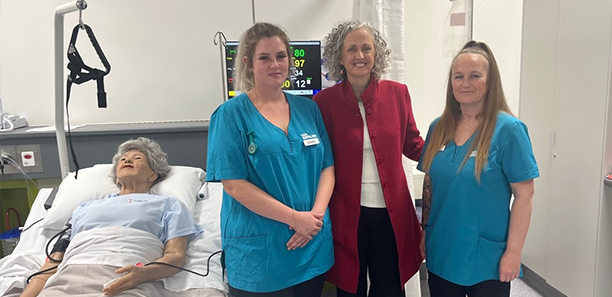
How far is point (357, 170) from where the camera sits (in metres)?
1.43

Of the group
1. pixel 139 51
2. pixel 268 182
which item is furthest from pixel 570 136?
pixel 139 51

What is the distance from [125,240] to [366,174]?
100 centimetres

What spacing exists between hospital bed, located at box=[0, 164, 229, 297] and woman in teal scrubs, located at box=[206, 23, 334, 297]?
371mm

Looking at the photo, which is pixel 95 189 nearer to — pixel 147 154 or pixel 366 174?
pixel 147 154

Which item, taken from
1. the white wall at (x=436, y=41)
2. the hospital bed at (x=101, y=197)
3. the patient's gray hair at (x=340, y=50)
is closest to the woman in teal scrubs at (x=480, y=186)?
the patient's gray hair at (x=340, y=50)

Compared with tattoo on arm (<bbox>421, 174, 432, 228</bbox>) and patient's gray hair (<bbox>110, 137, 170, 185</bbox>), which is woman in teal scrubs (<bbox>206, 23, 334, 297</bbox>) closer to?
tattoo on arm (<bbox>421, 174, 432, 228</bbox>)

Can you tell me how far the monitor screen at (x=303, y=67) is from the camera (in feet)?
8.42

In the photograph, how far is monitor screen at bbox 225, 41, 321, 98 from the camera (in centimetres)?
257

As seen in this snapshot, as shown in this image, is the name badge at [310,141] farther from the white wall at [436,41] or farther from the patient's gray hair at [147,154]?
the white wall at [436,41]

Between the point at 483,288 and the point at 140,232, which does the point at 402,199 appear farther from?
the point at 140,232

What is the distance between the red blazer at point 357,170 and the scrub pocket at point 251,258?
288 mm

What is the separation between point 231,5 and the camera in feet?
8.95

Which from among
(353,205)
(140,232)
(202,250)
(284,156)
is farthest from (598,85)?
(140,232)

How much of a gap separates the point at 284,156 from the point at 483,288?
78cm
